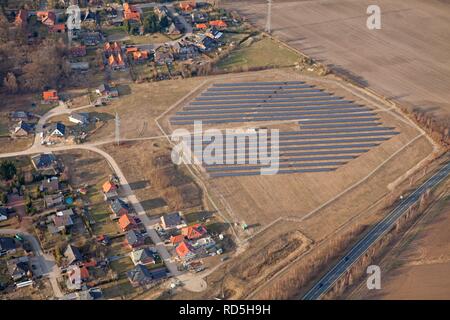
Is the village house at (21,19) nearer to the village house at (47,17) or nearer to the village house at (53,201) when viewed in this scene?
the village house at (47,17)

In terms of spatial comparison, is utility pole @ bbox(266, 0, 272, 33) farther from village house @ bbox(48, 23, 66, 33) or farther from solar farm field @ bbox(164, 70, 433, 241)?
village house @ bbox(48, 23, 66, 33)

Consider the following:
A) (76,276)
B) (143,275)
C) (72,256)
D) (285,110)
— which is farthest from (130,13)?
(143,275)

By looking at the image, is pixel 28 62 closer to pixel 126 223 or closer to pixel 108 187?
pixel 108 187

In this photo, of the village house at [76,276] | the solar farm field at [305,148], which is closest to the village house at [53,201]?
the village house at [76,276]

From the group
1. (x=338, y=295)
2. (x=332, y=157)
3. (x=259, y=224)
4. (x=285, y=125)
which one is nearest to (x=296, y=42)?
(x=285, y=125)

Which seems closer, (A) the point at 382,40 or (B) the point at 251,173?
(B) the point at 251,173

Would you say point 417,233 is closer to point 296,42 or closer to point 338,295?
point 338,295

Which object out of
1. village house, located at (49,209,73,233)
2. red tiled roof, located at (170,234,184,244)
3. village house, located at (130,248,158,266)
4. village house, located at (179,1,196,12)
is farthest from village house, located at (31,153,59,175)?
village house, located at (179,1,196,12)
